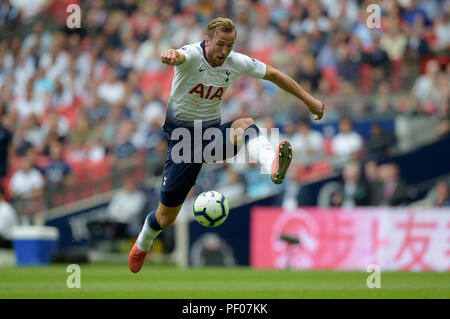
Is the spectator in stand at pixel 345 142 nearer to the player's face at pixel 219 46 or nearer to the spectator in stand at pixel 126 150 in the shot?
the spectator in stand at pixel 126 150

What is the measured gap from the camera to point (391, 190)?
16.0 meters

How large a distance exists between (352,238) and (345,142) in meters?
2.74

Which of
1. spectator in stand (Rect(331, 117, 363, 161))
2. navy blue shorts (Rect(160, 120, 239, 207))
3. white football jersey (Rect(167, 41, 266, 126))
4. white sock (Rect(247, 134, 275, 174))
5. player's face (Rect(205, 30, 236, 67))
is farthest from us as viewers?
spectator in stand (Rect(331, 117, 363, 161))

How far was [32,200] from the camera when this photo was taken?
65.1 ft

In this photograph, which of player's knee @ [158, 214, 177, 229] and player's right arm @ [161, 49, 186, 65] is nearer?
player's right arm @ [161, 49, 186, 65]

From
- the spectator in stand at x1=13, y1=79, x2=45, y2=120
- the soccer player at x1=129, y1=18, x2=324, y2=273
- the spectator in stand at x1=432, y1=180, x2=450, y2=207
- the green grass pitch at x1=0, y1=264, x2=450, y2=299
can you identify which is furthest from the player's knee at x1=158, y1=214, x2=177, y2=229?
the spectator in stand at x1=13, y1=79, x2=45, y2=120

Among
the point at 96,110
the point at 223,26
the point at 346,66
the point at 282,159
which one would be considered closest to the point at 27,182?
the point at 96,110

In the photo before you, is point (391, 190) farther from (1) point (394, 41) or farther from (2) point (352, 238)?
(1) point (394, 41)

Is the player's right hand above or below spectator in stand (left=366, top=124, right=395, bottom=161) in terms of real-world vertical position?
below

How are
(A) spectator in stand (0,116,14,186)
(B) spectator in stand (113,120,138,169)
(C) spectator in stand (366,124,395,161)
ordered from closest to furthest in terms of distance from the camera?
(C) spectator in stand (366,124,395,161) → (B) spectator in stand (113,120,138,169) → (A) spectator in stand (0,116,14,186)

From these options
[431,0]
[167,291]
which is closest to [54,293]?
[167,291]

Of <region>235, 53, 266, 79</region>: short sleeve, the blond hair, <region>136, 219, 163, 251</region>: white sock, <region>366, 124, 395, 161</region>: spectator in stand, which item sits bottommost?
<region>136, 219, 163, 251</region>: white sock

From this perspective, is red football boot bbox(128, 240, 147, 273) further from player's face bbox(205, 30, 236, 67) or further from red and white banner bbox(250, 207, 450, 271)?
red and white banner bbox(250, 207, 450, 271)

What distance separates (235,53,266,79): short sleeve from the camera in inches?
364
